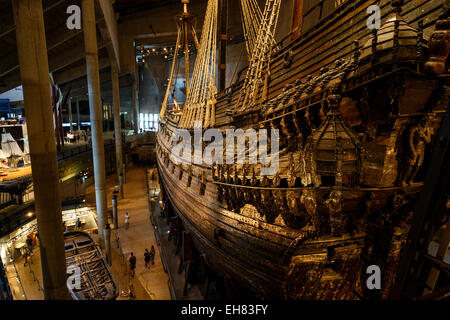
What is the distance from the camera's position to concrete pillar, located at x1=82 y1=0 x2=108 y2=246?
25.2ft

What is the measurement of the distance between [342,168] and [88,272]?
5.93 meters

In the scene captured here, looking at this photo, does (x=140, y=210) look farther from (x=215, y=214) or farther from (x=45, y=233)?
(x=215, y=214)

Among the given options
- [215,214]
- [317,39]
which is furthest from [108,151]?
[317,39]

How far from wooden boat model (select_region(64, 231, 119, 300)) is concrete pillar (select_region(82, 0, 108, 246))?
1458 millimetres

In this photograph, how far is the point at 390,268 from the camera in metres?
2.66

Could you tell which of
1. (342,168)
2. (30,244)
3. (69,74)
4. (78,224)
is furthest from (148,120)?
(342,168)

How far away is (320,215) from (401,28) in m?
1.63

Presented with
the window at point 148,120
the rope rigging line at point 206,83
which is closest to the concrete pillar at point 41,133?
the rope rigging line at point 206,83

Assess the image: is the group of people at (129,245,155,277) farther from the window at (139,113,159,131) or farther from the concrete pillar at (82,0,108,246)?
the window at (139,113,159,131)

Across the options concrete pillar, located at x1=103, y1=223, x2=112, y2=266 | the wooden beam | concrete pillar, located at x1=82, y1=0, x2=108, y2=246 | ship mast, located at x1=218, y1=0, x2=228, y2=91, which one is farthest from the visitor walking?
the wooden beam

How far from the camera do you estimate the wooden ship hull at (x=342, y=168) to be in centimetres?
202

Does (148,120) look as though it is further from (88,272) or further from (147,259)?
(88,272)

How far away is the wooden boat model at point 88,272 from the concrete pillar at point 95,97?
1458 mm

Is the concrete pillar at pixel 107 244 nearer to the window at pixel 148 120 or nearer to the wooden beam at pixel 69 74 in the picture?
the wooden beam at pixel 69 74
